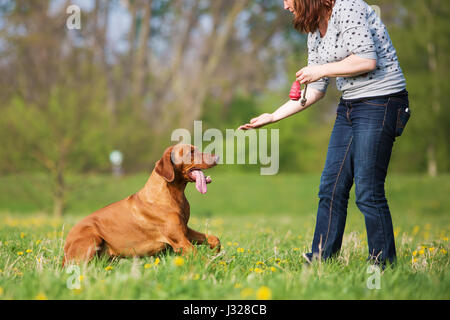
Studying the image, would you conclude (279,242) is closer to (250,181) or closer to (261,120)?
(261,120)

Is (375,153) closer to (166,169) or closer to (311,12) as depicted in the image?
(311,12)

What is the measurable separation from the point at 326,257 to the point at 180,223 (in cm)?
120

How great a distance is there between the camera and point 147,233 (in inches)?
140

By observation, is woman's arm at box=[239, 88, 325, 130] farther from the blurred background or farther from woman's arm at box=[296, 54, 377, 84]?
the blurred background

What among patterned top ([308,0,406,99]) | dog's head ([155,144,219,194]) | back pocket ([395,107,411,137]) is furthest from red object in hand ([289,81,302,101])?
dog's head ([155,144,219,194])

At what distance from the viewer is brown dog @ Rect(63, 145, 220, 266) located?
11.4 ft

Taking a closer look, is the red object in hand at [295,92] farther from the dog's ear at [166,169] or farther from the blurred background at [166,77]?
the blurred background at [166,77]

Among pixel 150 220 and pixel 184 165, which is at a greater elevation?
pixel 184 165

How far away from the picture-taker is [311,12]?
3160mm

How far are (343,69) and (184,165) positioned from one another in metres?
1.50

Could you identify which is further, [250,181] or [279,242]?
[250,181]

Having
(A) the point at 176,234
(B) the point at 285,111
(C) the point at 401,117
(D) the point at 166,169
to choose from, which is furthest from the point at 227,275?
(C) the point at 401,117

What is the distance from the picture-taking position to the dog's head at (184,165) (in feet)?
11.7
